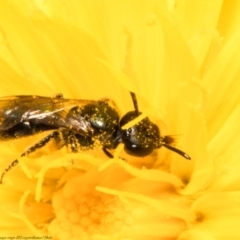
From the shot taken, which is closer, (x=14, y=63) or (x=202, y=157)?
(x=202, y=157)

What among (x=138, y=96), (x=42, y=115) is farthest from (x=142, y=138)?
(x=42, y=115)

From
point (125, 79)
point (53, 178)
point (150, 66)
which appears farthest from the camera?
point (53, 178)

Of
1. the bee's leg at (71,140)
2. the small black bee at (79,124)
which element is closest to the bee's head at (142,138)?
the small black bee at (79,124)

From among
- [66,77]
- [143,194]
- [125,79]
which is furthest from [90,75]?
[143,194]

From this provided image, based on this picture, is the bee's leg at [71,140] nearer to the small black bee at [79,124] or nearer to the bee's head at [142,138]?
the small black bee at [79,124]

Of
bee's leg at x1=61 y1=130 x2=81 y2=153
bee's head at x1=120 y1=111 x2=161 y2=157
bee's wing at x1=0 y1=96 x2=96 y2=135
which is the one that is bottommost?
bee's head at x1=120 y1=111 x2=161 y2=157

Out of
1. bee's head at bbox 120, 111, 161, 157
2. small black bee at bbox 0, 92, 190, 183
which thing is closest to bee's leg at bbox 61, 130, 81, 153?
small black bee at bbox 0, 92, 190, 183

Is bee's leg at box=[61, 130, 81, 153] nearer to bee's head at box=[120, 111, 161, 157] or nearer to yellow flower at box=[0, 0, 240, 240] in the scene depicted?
yellow flower at box=[0, 0, 240, 240]

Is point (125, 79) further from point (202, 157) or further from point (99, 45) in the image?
point (202, 157)
